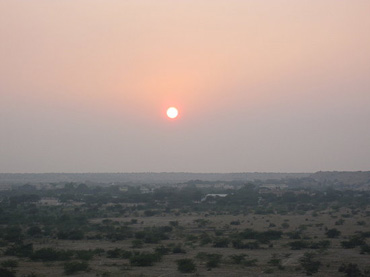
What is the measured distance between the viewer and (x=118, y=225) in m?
59.0

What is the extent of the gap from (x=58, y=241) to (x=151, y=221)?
20.2 m

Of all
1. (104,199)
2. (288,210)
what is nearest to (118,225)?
(288,210)

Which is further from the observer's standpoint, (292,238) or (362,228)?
(362,228)

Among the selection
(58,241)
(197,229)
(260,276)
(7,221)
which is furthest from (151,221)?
(260,276)

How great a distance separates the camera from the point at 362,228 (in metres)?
54.0

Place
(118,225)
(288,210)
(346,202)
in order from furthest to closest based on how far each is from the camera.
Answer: (346,202) → (288,210) → (118,225)

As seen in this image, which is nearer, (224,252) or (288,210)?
(224,252)

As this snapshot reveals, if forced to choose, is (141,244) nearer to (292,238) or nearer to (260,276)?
(292,238)

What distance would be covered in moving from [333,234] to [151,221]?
23.5 m

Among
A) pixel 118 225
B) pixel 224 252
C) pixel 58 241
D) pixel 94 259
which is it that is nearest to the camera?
pixel 94 259

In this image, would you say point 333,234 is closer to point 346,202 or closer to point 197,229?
point 197,229

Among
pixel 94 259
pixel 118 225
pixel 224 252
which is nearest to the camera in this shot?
pixel 94 259

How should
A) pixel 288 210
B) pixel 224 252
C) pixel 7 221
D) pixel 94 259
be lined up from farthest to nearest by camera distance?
pixel 288 210, pixel 7 221, pixel 224 252, pixel 94 259

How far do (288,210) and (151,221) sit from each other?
958 inches
